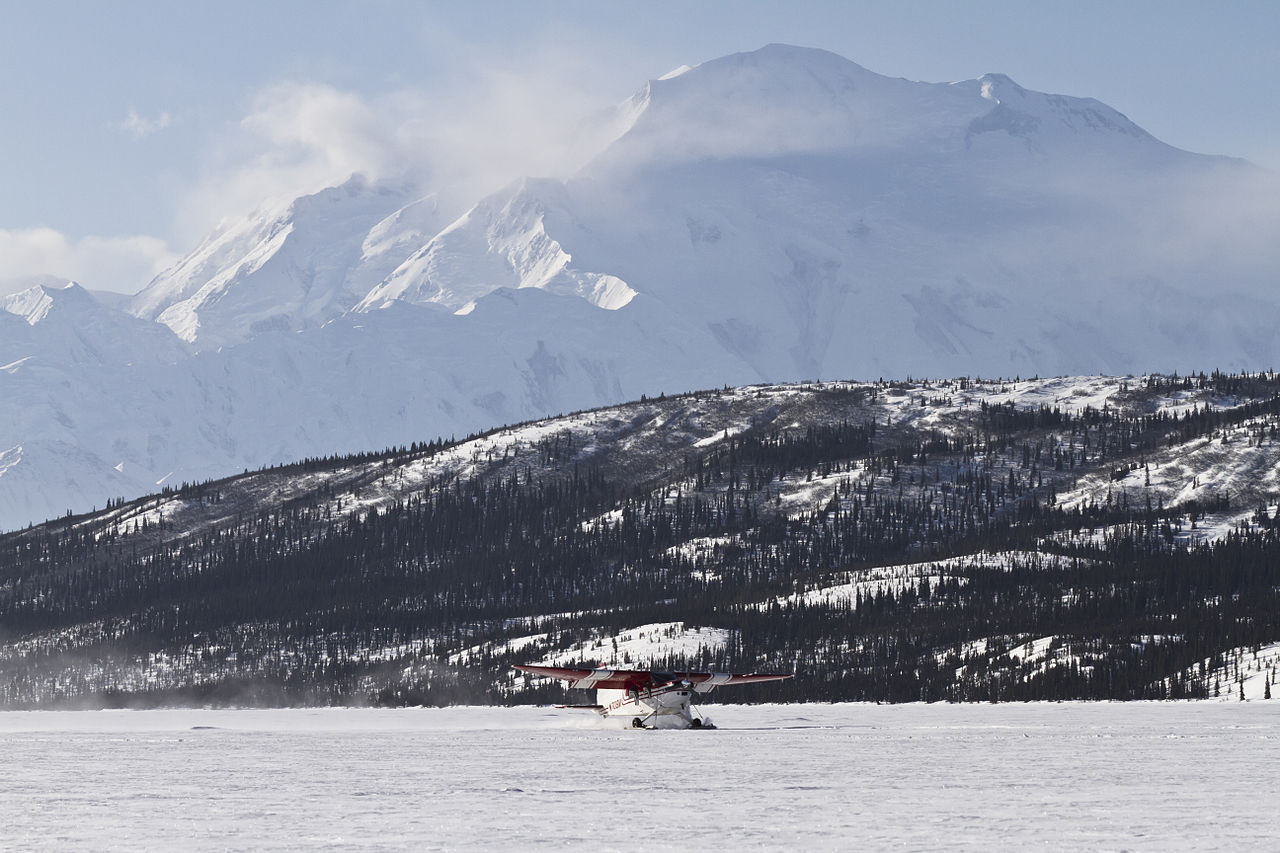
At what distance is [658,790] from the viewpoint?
193 feet

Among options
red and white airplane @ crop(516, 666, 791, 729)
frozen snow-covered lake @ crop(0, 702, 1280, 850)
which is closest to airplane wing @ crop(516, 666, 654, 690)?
red and white airplane @ crop(516, 666, 791, 729)

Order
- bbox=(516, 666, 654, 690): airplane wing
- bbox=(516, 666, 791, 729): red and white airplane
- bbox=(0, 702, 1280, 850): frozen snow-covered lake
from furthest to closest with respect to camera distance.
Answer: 1. bbox=(516, 666, 654, 690): airplane wing
2. bbox=(516, 666, 791, 729): red and white airplane
3. bbox=(0, 702, 1280, 850): frozen snow-covered lake

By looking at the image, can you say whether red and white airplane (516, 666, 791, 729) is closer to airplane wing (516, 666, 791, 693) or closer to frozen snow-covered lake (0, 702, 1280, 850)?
airplane wing (516, 666, 791, 693)

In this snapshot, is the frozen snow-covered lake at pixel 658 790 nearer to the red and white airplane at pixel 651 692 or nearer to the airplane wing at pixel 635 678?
the red and white airplane at pixel 651 692

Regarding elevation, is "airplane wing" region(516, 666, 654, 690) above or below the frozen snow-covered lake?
above

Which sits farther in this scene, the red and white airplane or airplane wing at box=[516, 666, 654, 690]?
airplane wing at box=[516, 666, 654, 690]

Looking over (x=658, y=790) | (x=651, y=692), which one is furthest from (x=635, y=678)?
(x=658, y=790)

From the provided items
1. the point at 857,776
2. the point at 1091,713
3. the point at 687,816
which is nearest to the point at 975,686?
the point at 1091,713

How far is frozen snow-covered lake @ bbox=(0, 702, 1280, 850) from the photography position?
45.8 m

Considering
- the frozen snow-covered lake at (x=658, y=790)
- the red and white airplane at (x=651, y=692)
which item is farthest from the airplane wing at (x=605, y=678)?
the frozen snow-covered lake at (x=658, y=790)

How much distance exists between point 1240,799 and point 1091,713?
7892 cm

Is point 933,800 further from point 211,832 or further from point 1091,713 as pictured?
point 1091,713

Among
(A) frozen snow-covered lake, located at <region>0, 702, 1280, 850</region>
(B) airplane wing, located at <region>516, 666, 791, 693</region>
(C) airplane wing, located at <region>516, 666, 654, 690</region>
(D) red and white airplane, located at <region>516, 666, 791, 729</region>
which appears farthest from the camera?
(C) airplane wing, located at <region>516, 666, 654, 690</region>

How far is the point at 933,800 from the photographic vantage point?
5481 centimetres
